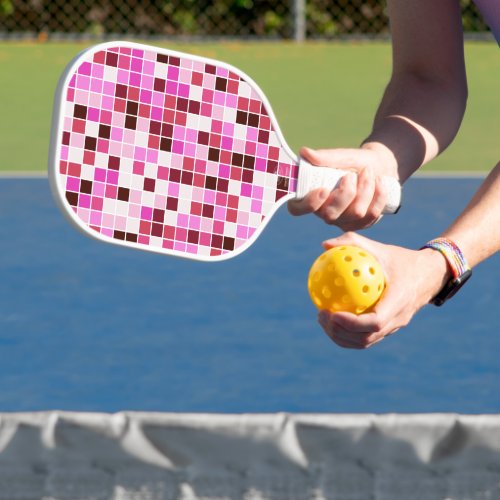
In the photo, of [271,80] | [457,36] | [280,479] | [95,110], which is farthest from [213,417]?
[271,80]

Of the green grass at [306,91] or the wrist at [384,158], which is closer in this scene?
the wrist at [384,158]

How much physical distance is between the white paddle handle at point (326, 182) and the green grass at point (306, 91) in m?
5.09

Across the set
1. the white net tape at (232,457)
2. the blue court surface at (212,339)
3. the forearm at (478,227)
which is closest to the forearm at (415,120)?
the forearm at (478,227)

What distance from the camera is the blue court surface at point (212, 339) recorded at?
163 inches

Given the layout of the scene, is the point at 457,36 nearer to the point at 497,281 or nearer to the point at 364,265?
the point at 364,265

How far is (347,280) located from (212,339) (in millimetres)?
2649

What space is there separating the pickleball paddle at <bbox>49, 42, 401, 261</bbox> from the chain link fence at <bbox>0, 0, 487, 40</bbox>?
10.4 metres

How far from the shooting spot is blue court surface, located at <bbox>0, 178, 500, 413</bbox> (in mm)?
4141

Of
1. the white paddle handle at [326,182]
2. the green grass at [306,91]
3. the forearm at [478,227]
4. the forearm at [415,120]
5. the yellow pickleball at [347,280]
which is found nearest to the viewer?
the yellow pickleball at [347,280]

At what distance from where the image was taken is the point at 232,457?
2289 mm

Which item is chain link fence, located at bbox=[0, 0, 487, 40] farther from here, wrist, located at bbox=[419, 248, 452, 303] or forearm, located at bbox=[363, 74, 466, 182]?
wrist, located at bbox=[419, 248, 452, 303]

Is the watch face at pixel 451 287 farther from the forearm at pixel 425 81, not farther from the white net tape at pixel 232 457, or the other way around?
the forearm at pixel 425 81

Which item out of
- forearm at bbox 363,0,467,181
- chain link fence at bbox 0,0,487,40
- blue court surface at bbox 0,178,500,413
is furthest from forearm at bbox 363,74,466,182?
chain link fence at bbox 0,0,487,40

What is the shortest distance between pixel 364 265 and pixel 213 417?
39 centimetres
